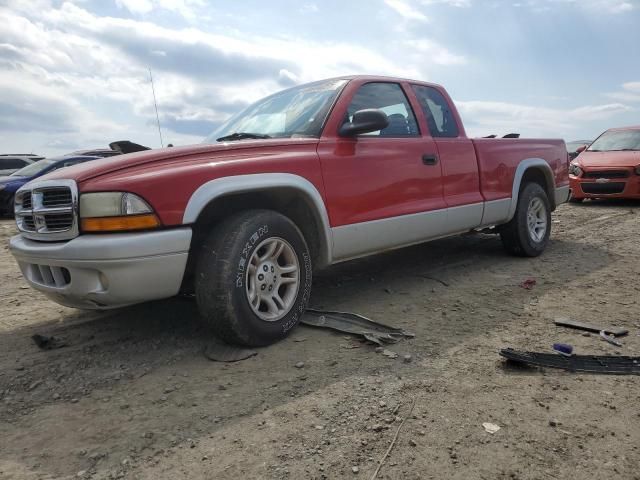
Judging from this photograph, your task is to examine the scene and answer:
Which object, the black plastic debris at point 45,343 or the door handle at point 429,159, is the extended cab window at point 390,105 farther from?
the black plastic debris at point 45,343

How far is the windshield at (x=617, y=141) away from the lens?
10.4 metres

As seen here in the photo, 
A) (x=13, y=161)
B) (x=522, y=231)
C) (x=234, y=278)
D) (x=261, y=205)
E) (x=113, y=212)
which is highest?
(x=13, y=161)

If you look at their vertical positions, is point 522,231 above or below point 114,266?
below

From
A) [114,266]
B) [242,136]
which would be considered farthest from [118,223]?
[242,136]

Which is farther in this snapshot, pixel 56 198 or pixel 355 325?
pixel 355 325

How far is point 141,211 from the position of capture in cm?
265

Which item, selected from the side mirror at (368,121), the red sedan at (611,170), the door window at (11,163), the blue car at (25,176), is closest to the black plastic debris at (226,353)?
the side mirror at (368,121)

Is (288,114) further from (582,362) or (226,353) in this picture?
(582,362)

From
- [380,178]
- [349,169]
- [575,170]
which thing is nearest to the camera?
[349,169]

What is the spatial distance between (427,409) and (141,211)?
5.78ft

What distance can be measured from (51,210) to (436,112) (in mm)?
3355

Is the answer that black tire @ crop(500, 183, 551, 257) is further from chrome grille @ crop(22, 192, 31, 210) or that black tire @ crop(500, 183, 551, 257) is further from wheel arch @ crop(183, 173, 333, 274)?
chrome grille @ crop(22, 192, 31, 210)

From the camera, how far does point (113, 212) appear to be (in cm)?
263

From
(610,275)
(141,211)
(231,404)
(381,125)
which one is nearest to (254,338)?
(231,404)
